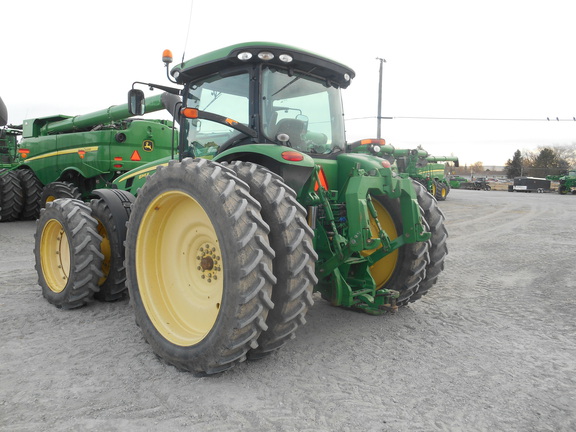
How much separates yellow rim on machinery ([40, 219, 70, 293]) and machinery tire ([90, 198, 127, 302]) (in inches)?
14.5

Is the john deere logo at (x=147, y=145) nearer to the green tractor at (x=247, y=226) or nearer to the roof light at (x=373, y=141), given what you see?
the green tractor at (x=247, y=226)

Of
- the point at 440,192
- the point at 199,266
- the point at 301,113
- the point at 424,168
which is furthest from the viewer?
the point at 424,168

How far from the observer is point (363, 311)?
13.8ft

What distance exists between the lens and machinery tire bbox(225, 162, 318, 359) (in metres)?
2.75

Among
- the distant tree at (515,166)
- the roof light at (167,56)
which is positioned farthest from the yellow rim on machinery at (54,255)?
the distant tree at (515,166)

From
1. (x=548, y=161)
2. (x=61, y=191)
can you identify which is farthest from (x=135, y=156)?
(x=548, y=161)

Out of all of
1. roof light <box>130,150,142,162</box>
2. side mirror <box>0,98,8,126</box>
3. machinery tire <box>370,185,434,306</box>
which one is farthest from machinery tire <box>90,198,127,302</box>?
roof light <box>130,150,142,162</box>

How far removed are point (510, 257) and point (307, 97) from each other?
5.55 m

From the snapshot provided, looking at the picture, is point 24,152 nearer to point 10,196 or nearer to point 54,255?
point 10,196

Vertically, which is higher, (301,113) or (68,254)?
(301,113)

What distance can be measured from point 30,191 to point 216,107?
345 inches

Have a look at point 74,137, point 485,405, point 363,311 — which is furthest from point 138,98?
point 74,137

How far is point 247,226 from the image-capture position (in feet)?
8.64

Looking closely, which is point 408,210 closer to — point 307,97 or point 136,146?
point 307,97
